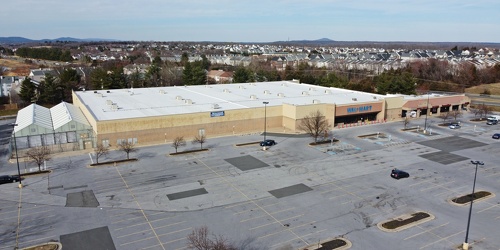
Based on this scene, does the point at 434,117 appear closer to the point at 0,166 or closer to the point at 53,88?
the point at 0,166

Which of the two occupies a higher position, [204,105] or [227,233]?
[204,105]

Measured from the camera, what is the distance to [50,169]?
139 feet

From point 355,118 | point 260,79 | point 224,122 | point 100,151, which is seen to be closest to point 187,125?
point 224,122

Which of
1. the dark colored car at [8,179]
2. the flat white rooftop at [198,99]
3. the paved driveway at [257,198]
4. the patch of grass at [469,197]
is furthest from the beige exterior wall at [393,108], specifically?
the dark colored car at [8,179]

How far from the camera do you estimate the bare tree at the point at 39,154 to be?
41.0 m

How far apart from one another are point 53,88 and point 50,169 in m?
47.1

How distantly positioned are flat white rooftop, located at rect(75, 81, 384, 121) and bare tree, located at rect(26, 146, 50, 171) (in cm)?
814

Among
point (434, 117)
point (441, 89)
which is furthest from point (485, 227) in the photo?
point (441, 89)

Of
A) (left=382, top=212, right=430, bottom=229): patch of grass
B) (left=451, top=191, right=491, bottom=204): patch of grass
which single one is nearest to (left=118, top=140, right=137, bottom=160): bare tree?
(left=382, top=212, right=430, bottom=229): patch of grass

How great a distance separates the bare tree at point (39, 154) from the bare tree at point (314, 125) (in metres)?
34.8

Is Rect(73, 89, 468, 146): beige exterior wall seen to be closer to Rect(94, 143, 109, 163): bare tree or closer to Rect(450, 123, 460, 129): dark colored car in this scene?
Rect(94, 143, 109, 163): bare tree

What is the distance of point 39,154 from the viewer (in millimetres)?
41438

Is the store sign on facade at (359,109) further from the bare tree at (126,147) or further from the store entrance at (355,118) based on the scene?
the bare tree at (126,147)

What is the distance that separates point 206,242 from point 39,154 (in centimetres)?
2732
